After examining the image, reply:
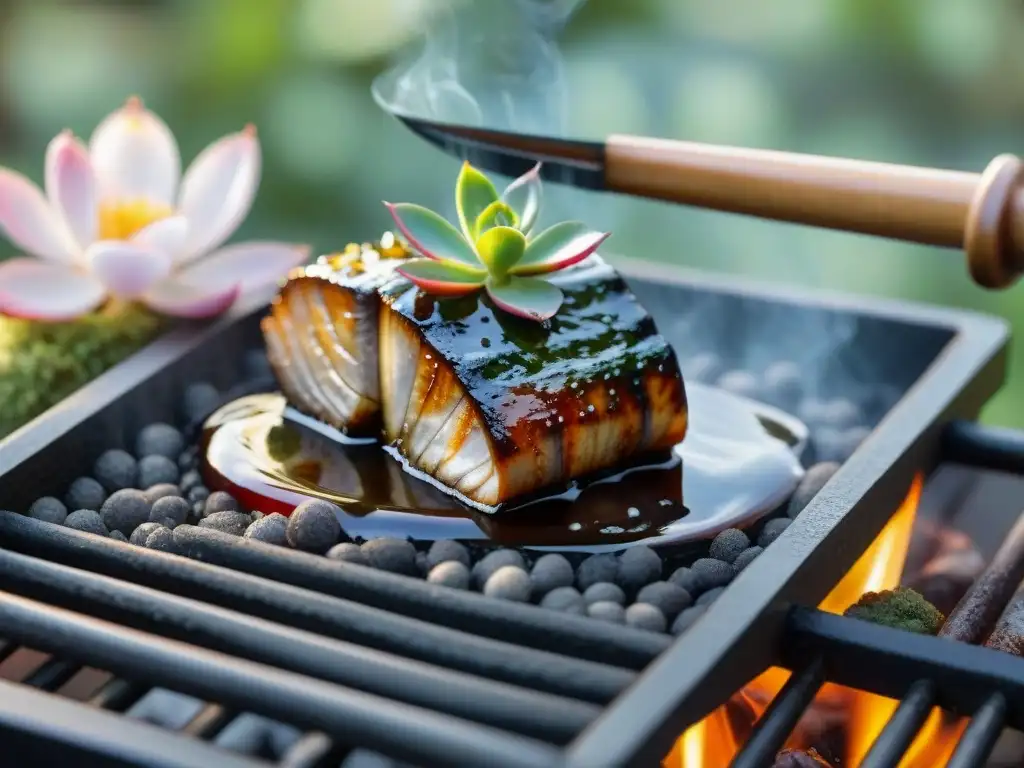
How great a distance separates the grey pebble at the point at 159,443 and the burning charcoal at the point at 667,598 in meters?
0.81

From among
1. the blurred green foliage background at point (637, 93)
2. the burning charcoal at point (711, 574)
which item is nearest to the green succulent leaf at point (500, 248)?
the burning charcoal at point (711, 574)

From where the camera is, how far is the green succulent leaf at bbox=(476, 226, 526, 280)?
170 centimetres

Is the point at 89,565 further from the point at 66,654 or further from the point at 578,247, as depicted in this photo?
the point at 578,247

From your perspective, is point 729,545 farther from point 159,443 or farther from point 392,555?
point 159,443

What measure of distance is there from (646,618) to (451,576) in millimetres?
241

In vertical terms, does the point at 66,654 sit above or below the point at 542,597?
below

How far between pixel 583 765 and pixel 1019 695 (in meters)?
0.52

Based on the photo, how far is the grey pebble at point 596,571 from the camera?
1.55 m

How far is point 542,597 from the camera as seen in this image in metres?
1.53

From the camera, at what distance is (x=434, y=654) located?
1.30 meters

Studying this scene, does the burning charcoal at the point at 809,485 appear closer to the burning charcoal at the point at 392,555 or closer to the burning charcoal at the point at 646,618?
the burning charcoal at the point at 646,618

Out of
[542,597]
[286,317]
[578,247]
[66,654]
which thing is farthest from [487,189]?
[66,654]

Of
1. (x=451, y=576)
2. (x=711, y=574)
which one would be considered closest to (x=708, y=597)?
(x=711, y=574)

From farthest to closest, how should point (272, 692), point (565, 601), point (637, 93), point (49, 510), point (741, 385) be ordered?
point (637, 93) → point (741, 385) → point (49, 510) → point (565, 601) → point (272, 692)
